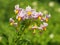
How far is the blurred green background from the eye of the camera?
Result: 3746mm

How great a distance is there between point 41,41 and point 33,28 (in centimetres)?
148

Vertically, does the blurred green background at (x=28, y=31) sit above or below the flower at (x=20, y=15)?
above

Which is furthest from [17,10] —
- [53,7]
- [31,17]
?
[53,7]

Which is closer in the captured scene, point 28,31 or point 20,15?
point 20,15

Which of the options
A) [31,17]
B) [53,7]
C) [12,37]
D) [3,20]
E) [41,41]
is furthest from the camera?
[53,7]

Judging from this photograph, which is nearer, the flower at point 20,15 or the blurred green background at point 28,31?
the flower at point 20,15

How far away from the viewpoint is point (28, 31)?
5543mm

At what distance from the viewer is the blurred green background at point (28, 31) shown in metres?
3.75

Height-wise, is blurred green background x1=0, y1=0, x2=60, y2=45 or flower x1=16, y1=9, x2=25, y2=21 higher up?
blurred green background x1=0, y1=0, x2=60, y2=45

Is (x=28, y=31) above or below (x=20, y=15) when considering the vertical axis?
above

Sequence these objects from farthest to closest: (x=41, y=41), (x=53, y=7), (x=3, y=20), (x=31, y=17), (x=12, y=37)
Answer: (x=53, y=7)
(x=3, y=20)
(x=41, y=41)
(x=12, y=37)
(x=31, y=17)

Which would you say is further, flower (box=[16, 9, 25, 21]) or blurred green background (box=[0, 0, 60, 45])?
blurred green background (box=[0, 0, 60, 45])

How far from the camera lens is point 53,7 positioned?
7.23 m

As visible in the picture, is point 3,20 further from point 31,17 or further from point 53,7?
point 31,17
